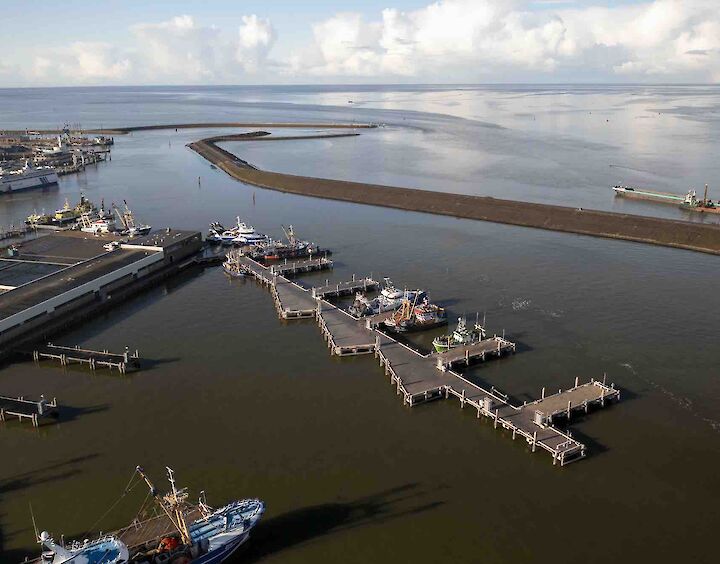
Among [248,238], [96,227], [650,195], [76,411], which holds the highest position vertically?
[96,227]

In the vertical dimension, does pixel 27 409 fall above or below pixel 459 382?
above

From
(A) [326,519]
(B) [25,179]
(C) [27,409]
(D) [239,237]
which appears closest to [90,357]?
(C) [27,409]

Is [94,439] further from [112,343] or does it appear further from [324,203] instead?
[324,203]

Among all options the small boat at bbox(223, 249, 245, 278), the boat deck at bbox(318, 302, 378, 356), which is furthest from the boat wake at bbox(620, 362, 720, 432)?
the small boat at bbox(223, 249, 245, 278)

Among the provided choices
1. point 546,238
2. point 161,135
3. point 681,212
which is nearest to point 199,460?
point 546,238

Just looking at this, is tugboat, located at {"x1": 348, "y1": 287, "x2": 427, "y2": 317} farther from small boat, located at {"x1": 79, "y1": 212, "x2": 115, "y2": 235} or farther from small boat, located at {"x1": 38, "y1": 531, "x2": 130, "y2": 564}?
small boat, located at {"x1": 79, "y1": 212, "x2": 115, "y2": 235}

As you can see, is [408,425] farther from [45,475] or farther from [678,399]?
[45,475]
